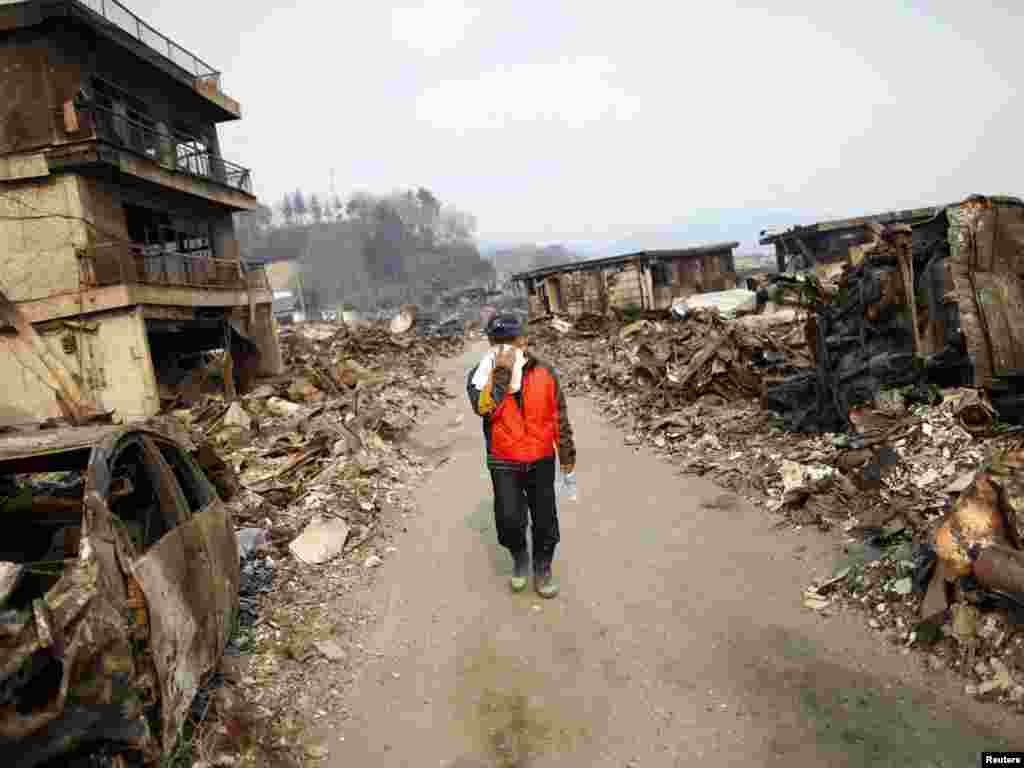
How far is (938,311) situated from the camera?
657 centimetres

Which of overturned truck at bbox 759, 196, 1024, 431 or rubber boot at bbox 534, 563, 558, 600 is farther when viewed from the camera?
overturned truck at bbox 759, 196, 1024, 431

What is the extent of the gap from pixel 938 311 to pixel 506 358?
472 cm

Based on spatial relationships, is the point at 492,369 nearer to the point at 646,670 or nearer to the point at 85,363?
the point at 646,670

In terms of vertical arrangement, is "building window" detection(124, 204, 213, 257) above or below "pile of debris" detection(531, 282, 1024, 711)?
above

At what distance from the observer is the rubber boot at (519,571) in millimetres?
5234

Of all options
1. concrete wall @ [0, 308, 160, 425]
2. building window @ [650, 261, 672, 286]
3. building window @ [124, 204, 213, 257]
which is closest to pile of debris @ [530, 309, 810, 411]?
building window @ [650, 261, 672, 286]

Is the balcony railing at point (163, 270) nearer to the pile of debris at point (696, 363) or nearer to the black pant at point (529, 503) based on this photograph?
the pile of debris at point (696, 363)

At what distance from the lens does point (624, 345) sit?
1892cm

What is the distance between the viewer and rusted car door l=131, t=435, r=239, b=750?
2.90 metres

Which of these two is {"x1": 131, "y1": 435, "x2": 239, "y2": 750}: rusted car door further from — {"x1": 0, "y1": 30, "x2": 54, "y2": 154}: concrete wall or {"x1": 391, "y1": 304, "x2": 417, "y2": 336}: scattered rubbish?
{"x1": 391, "y1": 304, "x2": 417, "y2": 336}: scattered rubbish

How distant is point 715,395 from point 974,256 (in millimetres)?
5305

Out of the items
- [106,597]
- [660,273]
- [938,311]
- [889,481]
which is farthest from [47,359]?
[660,273]

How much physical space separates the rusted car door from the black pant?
1985mm

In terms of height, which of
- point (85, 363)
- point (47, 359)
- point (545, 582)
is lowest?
point (545, 582)
